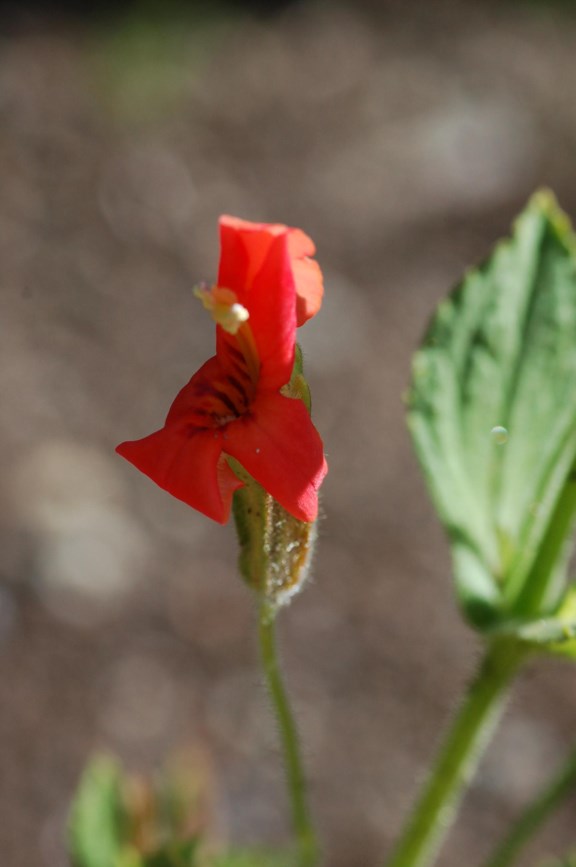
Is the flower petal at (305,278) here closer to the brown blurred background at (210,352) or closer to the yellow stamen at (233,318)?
the yellow stamen at (233,318)

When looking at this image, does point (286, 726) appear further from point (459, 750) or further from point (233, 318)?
point (233, 318)

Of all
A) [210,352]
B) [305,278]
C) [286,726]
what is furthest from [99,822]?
[210,352]

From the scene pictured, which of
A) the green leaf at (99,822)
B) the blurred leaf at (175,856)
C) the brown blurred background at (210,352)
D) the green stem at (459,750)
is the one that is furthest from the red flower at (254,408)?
the brown blurred background at (210,352)

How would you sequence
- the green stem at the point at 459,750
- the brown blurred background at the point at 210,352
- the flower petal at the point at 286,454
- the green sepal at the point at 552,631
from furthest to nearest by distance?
the brown blurred background at the point at 210,352
the green stem at the point at 459,750
the green sepal at the point at 552,631
the flower petal at the point at 286,454

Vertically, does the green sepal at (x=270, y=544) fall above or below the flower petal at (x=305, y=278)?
below

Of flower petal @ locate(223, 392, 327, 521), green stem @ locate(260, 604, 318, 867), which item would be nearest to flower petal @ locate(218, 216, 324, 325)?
flower petal @ locate(223, 392, 327, 521)

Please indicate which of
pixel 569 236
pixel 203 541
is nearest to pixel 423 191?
pixel 203 541

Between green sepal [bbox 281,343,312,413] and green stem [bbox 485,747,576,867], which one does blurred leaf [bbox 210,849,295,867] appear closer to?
green stem [bbox 485,747,576,867]
